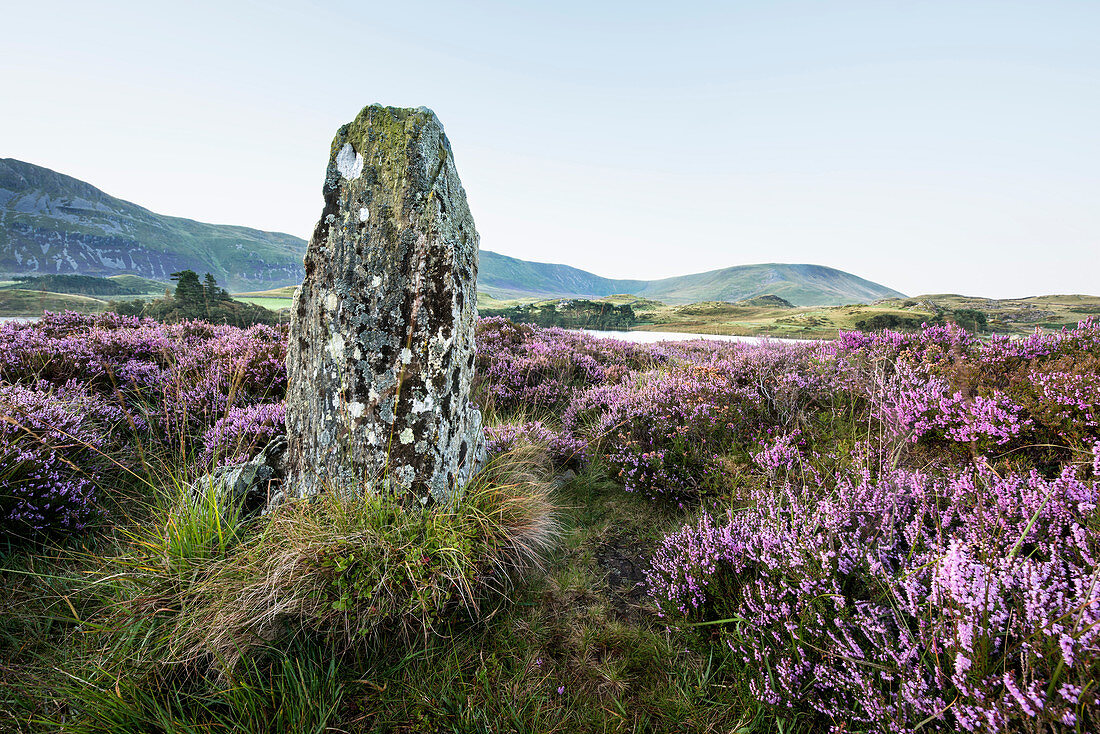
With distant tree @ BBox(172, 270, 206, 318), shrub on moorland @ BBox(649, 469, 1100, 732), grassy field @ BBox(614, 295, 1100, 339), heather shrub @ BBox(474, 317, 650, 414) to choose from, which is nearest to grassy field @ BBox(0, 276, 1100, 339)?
grassy field @ BBox(614, 295, 1100, 339)

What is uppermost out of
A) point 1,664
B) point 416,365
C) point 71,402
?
point 416,365

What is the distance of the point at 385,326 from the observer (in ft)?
9.53

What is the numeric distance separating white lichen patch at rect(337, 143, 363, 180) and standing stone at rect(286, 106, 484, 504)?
11mm

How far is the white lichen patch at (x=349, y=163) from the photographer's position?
3.11 m

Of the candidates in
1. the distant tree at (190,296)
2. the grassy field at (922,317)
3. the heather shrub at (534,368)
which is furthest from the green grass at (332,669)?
the distant tree at (190,296)

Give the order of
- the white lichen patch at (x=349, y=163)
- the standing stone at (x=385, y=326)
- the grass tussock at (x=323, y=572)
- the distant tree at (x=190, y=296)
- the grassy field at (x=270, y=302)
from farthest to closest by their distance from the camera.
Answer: the grassy field at (x=270, y=302)
the distant tree at (x=190, y=296)
the white lichen patch at (x=349, y=163)
the standing stone at (x=385, y=326)
the grass tussock at (x=323, y=572)

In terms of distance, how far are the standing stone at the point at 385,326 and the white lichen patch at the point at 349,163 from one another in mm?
11

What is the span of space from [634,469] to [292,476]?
9.91 feet

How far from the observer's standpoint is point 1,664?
6.77 feet

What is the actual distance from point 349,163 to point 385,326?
1.36 metres

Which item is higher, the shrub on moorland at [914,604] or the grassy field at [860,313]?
the grassy field at [860,313]

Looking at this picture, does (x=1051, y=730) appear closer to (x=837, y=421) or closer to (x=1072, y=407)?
(x=1072, y=407)

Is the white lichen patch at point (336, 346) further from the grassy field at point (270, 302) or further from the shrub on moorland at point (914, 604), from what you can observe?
the grassy field at point (270, 302)

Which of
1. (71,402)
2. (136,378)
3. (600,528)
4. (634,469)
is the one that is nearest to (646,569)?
(600,528)
